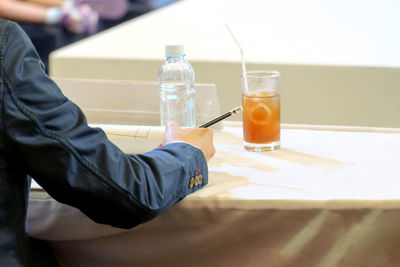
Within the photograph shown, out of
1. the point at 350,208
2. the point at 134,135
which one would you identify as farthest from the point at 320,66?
the point at 350,208

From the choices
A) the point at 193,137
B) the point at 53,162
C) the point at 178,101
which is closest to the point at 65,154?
the point at 53,162

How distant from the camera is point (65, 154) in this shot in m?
0.64

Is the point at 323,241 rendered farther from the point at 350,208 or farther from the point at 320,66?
the point at 320,66

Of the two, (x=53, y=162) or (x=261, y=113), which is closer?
(x=53, y=162)

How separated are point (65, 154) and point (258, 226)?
31 cm

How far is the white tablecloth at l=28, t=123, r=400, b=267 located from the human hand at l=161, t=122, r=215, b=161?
0.05m

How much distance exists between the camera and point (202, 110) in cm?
119

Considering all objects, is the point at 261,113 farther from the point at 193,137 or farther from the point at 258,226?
the point at 258,226

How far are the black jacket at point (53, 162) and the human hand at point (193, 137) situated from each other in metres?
0.15

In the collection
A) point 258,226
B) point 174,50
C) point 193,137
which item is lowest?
point 258,226

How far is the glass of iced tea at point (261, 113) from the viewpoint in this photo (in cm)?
103

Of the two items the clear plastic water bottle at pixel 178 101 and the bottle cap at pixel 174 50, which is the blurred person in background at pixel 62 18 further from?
the bottle cap at pixel 174 50

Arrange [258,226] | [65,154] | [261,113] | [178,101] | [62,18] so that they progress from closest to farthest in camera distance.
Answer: [65,154] → [258,226] → [261,113] → [178,101] → [62,18]

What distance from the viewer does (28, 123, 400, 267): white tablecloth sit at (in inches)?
30.7
